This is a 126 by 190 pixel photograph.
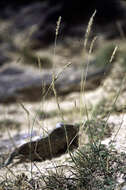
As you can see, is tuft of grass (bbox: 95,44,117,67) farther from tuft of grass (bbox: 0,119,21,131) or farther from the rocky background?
tuft of grass (bbox: 0,119,21,131)

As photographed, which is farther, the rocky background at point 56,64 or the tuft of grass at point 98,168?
the rocky background at point 56,64

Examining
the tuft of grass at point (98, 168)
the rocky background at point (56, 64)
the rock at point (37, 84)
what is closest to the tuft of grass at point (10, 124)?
the rocky background at point (56, 64)

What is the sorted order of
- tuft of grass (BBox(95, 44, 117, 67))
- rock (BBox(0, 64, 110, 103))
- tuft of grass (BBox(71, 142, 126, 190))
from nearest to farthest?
tuft of grass (BBox(71, 142, 126, 190)) → rock (BBox(0, 64, 110, 103)) → tuft of grass (BBox(95, 44, 117, 67))

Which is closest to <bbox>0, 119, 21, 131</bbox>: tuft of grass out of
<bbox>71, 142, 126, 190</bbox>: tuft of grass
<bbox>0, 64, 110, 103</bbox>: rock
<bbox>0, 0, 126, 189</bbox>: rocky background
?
<bbox>0, 0, 126, 189</bbox>: rocky background

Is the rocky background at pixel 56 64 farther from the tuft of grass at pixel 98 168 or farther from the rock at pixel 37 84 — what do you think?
the tuft of grass at pixel 98 168

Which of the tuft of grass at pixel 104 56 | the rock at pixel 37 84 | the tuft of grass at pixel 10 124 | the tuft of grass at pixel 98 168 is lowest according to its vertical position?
the tuft of grass at pixel 98 168

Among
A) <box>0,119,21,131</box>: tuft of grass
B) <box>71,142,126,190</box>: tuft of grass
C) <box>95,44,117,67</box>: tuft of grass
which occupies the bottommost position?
<box>71,142,126,190</box>: tuft of grass

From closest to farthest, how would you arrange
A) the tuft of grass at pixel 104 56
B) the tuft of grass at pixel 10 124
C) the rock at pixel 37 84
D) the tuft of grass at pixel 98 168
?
the tuft of grass at pixel 98 168 < the tuft of grass at pixel 10 124 < the rock at pixel 37 84 < the tuft of grass at pixel 104 56

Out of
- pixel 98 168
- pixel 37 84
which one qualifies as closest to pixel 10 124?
pixel 37 84

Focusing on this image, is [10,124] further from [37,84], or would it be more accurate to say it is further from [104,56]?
[104,56]

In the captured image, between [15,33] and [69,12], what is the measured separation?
145cm

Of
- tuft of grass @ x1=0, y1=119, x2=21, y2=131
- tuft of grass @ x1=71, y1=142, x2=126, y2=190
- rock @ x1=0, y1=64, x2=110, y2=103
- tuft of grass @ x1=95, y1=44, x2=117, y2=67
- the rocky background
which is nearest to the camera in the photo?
tuft of grass @ x1=71, y1=142, x2=126, y2=190

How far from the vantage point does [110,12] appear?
6668 mm

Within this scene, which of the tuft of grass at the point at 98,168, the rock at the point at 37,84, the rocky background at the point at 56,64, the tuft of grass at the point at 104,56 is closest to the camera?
the tuft of grass at the point at 98,168
